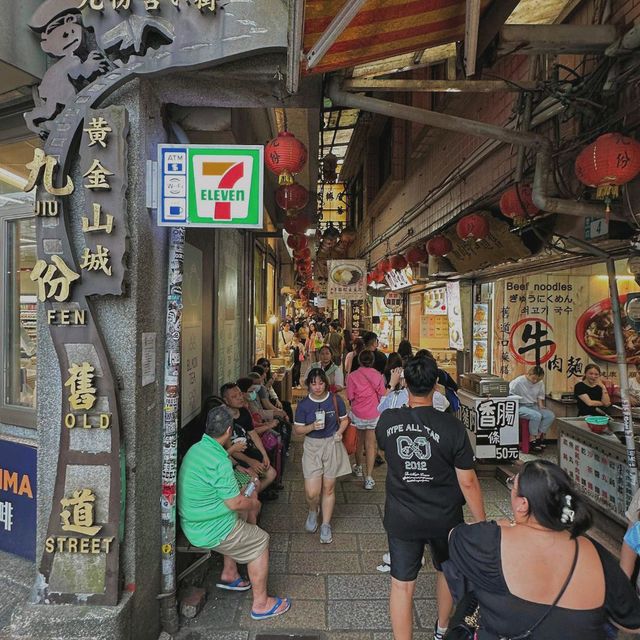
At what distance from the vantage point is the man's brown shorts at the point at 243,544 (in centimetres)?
373

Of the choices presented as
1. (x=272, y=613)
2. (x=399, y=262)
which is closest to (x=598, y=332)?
(x=399, y=262)

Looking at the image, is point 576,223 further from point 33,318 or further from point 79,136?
point 33,318

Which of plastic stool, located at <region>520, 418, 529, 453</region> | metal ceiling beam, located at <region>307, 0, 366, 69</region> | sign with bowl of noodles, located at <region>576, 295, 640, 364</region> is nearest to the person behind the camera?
metal ceiling beam, located at <region>307, 0, 366, 69</region>

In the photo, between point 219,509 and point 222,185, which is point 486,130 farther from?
point 219,509

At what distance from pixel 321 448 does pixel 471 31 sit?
4396mm

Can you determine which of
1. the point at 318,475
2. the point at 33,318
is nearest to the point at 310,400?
the point at 318,475

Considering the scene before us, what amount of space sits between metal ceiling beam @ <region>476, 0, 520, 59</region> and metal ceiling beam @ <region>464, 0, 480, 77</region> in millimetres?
400

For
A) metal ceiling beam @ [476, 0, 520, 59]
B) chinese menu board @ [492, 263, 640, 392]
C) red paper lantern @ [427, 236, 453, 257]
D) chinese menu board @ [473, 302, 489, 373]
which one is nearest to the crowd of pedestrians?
metal ceiling beam @ [476, 0, 520, 59]

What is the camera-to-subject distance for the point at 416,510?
3.17 m

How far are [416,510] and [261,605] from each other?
186cm

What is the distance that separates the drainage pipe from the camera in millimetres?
3947

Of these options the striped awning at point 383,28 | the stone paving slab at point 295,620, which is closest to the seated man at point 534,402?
the stone paving slab at point 295,620

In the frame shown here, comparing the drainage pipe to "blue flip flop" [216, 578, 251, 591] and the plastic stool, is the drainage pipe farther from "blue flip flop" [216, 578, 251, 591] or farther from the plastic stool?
"blue flip flop" [216, 578, 251, 591]

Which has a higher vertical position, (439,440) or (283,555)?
(439,440)
